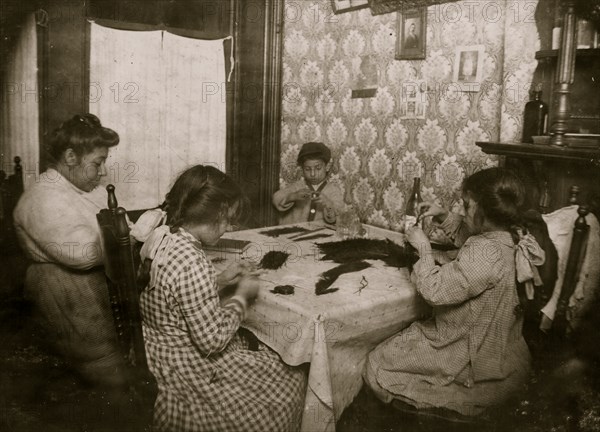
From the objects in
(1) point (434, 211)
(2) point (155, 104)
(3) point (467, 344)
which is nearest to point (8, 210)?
(2) point (155, 104)

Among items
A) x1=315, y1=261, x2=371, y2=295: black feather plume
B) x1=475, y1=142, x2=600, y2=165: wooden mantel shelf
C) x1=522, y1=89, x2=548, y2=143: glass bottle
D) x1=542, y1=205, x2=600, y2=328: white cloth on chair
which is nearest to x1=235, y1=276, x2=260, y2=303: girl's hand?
x1=315, y1=261, x2=371, y2=295: black feather plume

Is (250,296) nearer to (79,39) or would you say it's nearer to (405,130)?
(405,130)

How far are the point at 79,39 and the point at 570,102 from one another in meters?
3.49

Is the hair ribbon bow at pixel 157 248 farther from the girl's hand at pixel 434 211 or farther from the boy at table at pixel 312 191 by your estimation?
the boy at table at pixel 312 191

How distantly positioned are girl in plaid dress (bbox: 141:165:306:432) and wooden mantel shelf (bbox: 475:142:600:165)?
1.42 m

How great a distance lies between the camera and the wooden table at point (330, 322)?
1924 millimetres

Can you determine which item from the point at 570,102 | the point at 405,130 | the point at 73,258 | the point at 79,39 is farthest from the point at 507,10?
the point at 79,39

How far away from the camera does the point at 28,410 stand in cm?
228

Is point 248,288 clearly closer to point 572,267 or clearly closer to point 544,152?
point 572,267

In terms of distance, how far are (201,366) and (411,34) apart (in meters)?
2.65

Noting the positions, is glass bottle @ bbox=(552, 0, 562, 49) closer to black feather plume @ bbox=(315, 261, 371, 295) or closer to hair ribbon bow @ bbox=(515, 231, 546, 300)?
hair ribbon bow @ bbox=(515, 231, 546, 300)

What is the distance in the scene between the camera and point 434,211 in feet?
9.69

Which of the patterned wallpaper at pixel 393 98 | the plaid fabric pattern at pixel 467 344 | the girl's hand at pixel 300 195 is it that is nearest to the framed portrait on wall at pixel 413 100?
the patterned wallpaper at pixel 393 98

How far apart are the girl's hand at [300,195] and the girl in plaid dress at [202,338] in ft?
6.00
